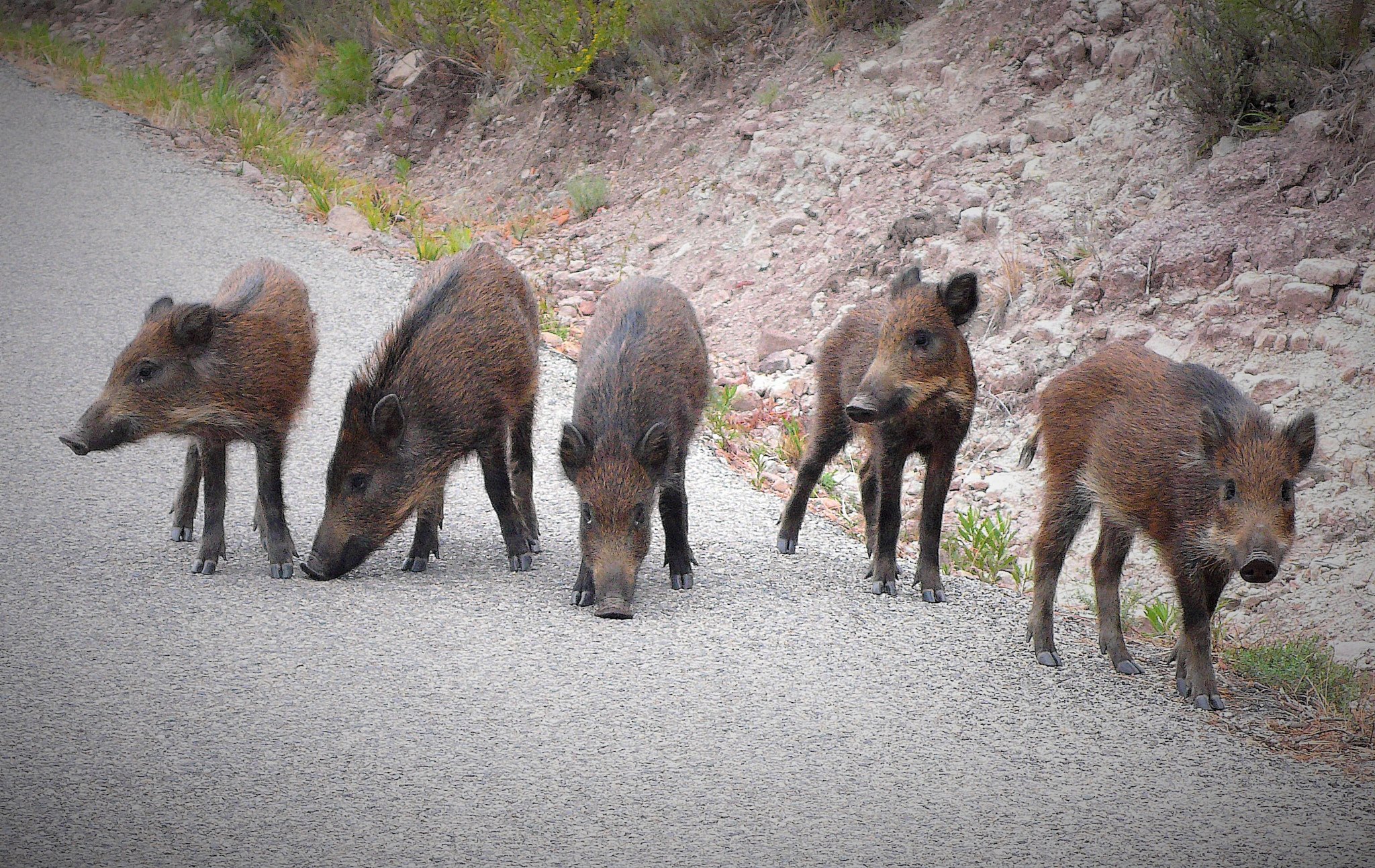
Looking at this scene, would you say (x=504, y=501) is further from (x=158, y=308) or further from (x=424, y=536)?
(x=158, y=308)

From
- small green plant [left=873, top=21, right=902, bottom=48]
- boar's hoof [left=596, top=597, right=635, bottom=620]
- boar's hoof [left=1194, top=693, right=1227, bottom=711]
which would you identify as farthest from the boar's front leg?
small green plant [left=873, top=21, right=902, bottom=48]

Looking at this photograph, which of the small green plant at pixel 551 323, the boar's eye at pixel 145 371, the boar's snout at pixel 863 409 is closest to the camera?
the boar's snout at pixel 863 409

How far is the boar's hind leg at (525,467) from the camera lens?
6016mm

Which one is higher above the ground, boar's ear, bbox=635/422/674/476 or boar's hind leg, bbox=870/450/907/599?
boar's ear, bbox=635/422/674/476

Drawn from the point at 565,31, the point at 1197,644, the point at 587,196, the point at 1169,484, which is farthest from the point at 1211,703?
the point at 565,31

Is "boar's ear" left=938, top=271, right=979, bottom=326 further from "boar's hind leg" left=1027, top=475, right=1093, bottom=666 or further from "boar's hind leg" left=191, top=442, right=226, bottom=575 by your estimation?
"boar's hind leg" left=191, top=442, right=226, bottom=575

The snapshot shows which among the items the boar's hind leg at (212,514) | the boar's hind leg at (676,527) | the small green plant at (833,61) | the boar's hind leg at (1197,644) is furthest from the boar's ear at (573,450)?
the small green plant at (833,61)

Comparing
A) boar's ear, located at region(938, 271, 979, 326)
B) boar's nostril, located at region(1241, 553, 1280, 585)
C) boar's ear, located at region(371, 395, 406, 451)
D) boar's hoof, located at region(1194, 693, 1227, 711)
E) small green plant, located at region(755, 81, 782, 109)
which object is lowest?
boar's hoof, located at region(1194, 693, 1227, 711)

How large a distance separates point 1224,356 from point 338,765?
5377mm

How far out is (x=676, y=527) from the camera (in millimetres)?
5434

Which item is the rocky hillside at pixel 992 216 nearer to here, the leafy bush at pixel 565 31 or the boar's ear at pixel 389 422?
the leafy bush at pixel 565 31

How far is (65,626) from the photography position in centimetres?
460

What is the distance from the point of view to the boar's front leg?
540 cm

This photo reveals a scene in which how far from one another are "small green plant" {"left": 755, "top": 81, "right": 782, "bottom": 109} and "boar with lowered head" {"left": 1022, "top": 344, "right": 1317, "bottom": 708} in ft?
23.5
